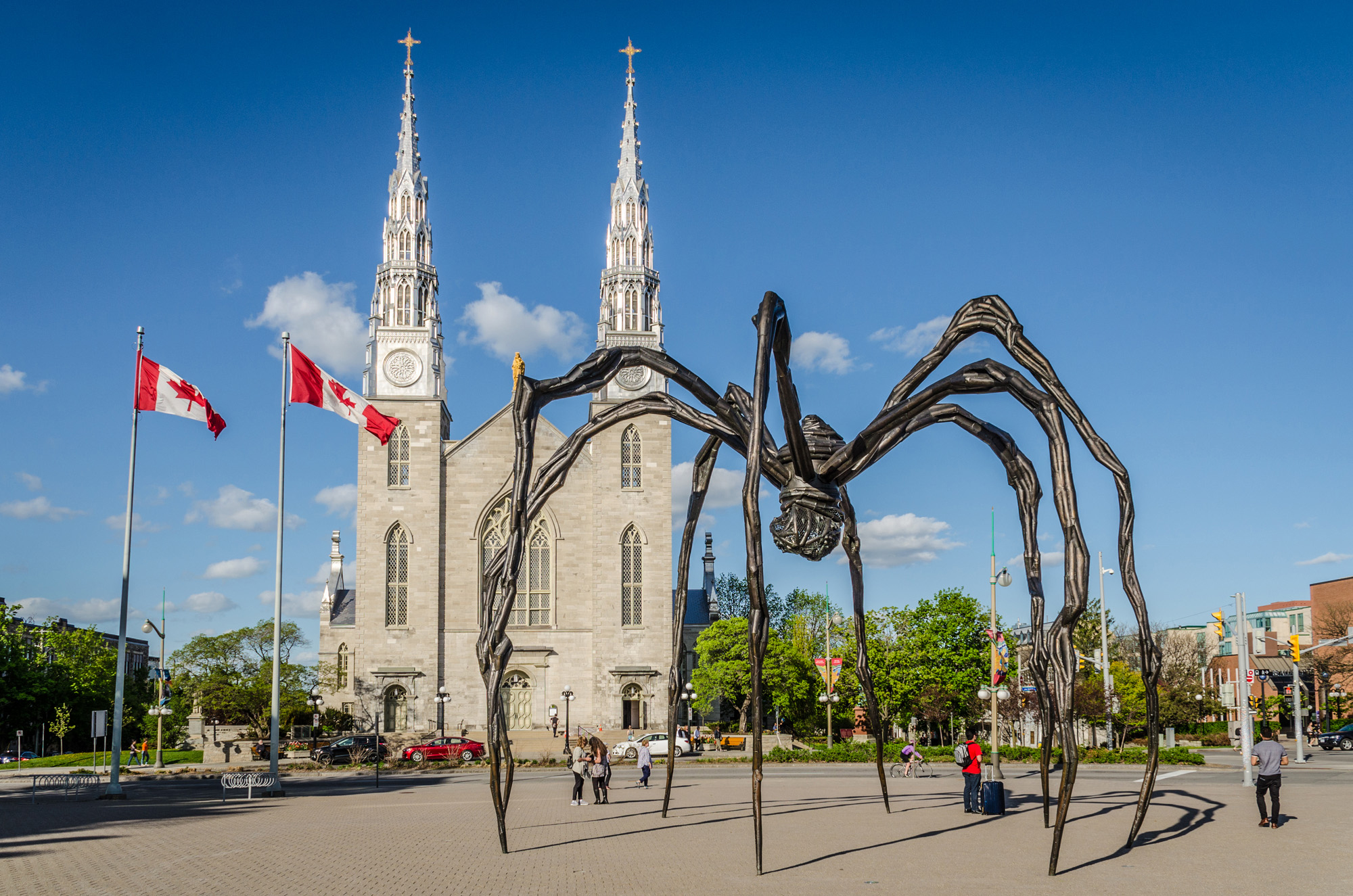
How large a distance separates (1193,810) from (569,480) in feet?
140

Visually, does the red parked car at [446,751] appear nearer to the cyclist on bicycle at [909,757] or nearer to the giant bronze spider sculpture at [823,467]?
the cyclist on bicycle at [909,757]

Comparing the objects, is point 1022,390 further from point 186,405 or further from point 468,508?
point 468,508

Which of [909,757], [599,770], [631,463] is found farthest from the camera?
[631,463]

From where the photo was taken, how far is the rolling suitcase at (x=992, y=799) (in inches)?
664

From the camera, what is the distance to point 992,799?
55.4 ft

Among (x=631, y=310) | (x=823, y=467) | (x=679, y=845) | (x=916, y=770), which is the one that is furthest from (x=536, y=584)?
(x=823, y=467)

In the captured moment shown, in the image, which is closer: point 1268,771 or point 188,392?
point 1268,771

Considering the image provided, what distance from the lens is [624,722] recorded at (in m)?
54.6

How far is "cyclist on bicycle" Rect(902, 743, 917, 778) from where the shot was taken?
27.9 meters

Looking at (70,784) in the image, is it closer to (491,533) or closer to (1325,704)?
(491,533)

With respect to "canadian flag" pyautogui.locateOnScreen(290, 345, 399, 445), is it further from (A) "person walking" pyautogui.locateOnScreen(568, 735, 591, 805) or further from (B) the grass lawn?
(B) the grass lawn

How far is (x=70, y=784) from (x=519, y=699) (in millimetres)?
27008

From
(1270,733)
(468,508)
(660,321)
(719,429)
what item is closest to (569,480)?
(468,508)


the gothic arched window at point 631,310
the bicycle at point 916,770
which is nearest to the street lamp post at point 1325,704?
the bicycle at point 916,770
